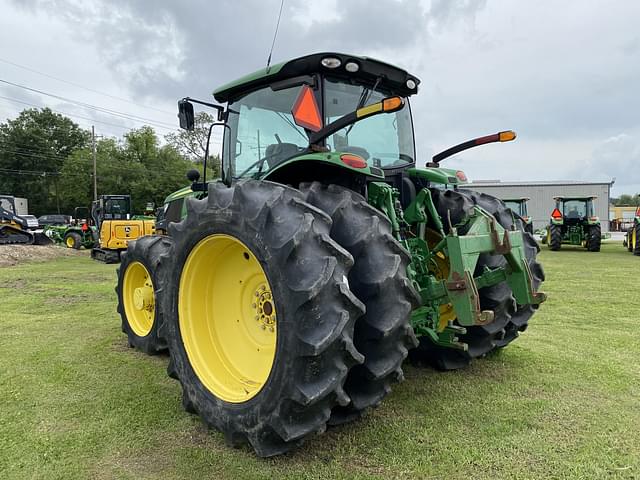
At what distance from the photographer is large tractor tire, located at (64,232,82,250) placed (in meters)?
19.0

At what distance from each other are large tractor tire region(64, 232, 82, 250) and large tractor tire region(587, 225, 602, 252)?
2002cm

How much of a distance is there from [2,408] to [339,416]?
243cm

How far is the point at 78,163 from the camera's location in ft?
144

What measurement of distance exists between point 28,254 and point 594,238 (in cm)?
2032

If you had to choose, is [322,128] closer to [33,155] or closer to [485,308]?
[485,308]

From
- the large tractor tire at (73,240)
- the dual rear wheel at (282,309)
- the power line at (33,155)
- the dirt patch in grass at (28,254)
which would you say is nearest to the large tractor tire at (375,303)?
the dual rear wheel at (282,309)

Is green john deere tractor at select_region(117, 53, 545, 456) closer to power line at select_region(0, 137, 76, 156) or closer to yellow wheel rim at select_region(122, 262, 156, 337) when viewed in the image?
yellow wheel rim at select_region(122, 262, 156, 337)

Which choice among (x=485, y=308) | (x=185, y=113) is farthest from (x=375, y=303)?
(x=185, y=113)

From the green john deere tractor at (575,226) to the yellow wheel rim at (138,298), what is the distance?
17.2 meters

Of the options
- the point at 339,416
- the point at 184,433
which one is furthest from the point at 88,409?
the point at 339,416

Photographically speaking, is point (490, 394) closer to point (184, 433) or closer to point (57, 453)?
point (184, 433)

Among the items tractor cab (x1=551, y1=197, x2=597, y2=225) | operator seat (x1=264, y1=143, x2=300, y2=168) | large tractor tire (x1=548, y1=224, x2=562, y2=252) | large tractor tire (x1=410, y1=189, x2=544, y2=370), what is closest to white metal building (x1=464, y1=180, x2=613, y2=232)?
tractor cab (x1=551, y1=197, x2=597, y2=225)

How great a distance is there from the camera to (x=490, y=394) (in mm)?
3480

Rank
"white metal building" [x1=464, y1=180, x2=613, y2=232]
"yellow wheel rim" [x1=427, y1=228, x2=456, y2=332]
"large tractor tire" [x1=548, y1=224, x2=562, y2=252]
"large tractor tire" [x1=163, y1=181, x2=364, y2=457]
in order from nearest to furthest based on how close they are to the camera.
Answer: "large tractor tire" [x1=163, y1=181, x2=364, y2=457] < "yellow wheel rim" [x1=427, y1=228, x2=456, y2=332] < "large tractor tire" [x1=548, y1=224, x2=562, y2=252] < "white metal building" [x1=464, y1=180, x2=613, y2=232]
